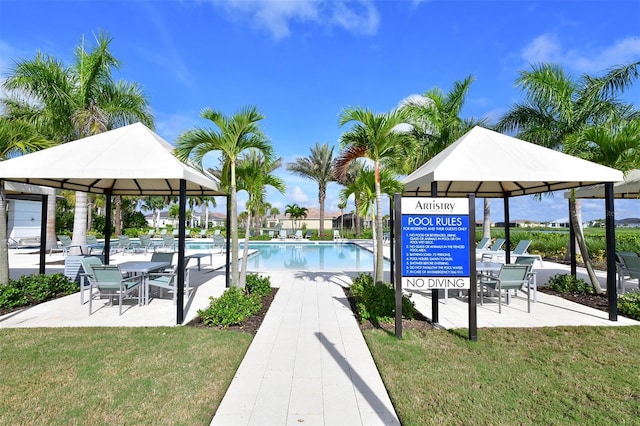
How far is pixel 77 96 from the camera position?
10391mm

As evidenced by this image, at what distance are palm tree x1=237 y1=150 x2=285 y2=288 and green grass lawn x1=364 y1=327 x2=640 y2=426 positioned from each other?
3207 mm

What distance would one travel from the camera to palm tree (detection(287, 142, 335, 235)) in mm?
27344

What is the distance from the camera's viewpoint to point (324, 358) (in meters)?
3.88

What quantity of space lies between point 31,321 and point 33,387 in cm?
296

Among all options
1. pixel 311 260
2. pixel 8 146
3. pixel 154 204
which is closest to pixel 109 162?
pixel 8 146

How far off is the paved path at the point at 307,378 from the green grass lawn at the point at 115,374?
0.79 ft

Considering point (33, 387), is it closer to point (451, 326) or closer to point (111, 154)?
point (111, 154)

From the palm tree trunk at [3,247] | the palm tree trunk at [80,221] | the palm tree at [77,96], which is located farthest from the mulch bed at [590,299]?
the palm tree trunk at [80,221]

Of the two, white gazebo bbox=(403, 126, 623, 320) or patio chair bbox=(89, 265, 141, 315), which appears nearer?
white gazebo bbox=(403, 126, 623, 320)

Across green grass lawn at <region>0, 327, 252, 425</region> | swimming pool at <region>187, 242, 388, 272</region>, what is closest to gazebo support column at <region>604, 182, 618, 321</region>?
green grass lawn at <region>0, 327, 252, 425</region>

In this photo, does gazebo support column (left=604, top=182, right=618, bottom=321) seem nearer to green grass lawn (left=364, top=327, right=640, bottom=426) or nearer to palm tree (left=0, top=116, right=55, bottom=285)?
green grass lawn (left=364, top=327, right=640, bottom=426)

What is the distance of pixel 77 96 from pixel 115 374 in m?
10.5

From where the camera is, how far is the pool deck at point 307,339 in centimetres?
279

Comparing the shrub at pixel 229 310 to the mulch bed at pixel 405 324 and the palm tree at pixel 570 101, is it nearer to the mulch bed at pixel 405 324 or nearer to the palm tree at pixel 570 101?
the mulch bed at pixel 405 324
